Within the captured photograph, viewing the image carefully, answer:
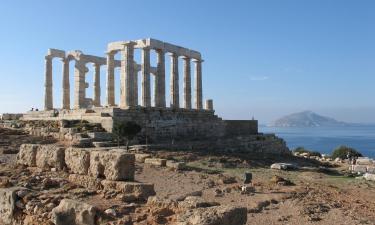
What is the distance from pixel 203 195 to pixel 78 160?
15.9 feet

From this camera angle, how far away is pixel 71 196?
417 inches

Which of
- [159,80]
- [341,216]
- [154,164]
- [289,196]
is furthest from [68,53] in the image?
[341,216]

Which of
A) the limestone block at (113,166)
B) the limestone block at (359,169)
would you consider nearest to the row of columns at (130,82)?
the limestone block at (359,169)

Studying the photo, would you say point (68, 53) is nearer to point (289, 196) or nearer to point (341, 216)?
point (289, 196)

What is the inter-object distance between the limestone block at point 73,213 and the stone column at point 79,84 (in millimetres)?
34947

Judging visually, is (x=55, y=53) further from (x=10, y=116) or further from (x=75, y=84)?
(x=10, y=116)

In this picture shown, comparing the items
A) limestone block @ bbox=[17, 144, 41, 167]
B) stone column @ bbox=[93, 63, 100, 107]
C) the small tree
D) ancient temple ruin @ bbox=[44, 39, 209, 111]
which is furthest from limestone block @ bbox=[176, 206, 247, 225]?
stone column @ bbox=[93, 63, 100, 107]

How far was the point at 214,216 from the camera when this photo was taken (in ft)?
22.9

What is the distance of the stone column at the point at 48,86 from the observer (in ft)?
144

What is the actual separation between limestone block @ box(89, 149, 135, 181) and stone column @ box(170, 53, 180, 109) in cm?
2777

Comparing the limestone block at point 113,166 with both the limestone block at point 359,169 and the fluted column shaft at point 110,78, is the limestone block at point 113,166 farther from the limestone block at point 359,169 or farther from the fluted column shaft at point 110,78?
the fluted column shaft at point 110,78

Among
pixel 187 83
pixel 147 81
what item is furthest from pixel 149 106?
pixel 187 83

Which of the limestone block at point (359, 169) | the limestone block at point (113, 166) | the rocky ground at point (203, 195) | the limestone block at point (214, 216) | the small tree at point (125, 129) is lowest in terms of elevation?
the limestone block at point (359, 169)

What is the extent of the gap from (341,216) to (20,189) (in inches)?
366
